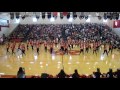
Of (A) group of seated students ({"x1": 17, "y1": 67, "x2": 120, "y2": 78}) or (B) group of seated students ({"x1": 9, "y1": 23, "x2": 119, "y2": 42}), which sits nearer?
(A) group of seated students ({"x1": 17, "y1": 67, "x2": 120, "y2": 78})

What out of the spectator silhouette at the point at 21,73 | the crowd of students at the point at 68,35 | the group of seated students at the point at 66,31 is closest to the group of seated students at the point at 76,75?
the spectator silhouette at the point at 21,73

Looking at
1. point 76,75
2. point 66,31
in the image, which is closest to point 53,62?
point 76,75

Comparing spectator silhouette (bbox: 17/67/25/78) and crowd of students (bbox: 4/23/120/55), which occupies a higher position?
crowd of students (bbox: 4/23/120/55)

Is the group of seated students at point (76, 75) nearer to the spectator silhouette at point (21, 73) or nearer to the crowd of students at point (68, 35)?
the spectator silhouette at point (21, 73)

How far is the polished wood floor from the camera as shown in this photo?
1320 cm

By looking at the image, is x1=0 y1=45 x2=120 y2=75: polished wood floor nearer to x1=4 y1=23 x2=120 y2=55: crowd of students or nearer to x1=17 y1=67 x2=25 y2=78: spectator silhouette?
x1=17 y1=67 x2=25 y2=78: spectator silhouette

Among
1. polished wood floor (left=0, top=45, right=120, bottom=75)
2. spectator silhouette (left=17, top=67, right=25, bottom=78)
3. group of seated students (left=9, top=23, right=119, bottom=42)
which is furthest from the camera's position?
group of seated students (left=9, top=23, right=119, bottom=42)

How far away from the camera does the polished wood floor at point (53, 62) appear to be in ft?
43.3

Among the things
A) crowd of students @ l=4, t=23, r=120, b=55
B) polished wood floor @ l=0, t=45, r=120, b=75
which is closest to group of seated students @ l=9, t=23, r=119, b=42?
crowd of students @ l=4, t=23, r=120, b=55
